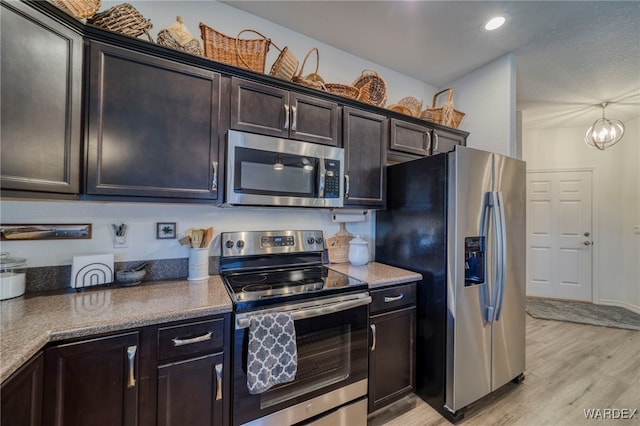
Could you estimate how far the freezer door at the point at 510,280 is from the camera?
192cm

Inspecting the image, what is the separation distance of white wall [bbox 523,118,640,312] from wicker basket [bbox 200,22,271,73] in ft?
16.9

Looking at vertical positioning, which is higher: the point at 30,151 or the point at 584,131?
the point at 584,131

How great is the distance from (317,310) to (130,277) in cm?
109

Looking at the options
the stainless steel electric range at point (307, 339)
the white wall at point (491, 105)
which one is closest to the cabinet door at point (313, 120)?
the stainless steel electric range at point (307, 339)

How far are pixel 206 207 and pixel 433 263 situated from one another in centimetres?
167

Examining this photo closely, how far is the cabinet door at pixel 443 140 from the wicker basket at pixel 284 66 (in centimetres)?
149

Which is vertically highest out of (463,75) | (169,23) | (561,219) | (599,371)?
(463,75)

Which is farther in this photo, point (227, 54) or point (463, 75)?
point (463, 75)

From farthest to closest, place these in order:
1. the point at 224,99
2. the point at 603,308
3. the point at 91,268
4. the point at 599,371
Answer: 1. the point at 603,308
2. the point at 599,371
3. the point at 224,99
4. the point at 91,268

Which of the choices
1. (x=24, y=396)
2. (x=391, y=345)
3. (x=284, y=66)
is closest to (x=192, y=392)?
(x=24, y=396)

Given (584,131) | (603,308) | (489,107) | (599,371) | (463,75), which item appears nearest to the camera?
(599,371)

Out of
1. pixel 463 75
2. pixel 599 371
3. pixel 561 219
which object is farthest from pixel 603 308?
pixel 463 75

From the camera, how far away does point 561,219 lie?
4266mm

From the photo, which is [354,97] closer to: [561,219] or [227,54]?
Answer: [227,54]
